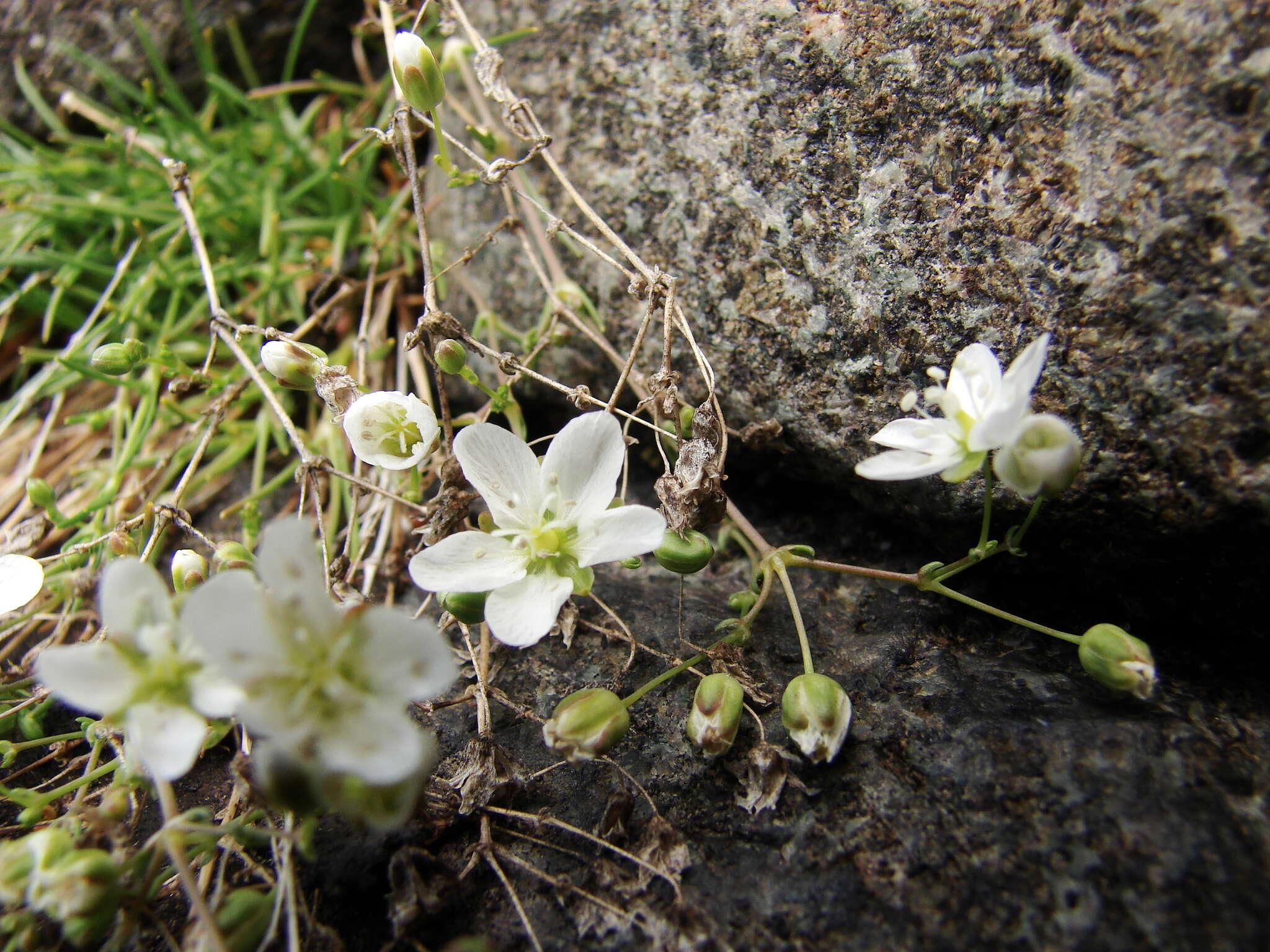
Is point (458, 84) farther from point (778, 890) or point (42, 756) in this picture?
point (778, 890)

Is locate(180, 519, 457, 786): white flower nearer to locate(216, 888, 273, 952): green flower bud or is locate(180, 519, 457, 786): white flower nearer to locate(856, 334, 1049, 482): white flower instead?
locate(216, 888, 273, 952): green flower bud

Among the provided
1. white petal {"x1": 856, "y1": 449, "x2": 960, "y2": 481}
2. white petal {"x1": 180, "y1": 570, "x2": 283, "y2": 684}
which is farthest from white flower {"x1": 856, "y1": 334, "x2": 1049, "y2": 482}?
white petal {"x1": 180, "y1": 570, "x2": 283, "y2": 684}

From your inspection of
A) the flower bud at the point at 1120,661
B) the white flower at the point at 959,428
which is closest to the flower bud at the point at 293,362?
the white flower at the point at 959,428

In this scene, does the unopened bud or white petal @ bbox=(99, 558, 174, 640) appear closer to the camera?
white petal @ bbox=(99, 558, 174, 640)

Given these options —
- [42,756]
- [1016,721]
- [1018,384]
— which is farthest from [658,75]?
[42,756]

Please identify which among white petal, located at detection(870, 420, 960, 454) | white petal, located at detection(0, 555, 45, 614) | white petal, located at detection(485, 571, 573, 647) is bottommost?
white petal, located at detection(0, 555, 45, 614)

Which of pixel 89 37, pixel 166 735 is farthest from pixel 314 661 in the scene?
pixel 89 37
